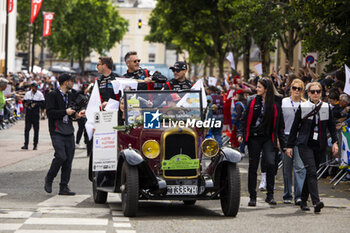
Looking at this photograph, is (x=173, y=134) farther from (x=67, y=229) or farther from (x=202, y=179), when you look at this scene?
(x=67, y=229)

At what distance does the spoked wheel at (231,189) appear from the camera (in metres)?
10.4

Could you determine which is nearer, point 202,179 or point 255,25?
point 202,179

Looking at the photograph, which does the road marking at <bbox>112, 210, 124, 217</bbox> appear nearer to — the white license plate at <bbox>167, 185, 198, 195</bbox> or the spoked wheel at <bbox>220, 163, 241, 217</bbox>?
the white license plate at <bbox>167, 185, 198, 195</bbox>

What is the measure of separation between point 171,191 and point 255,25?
15257 mm

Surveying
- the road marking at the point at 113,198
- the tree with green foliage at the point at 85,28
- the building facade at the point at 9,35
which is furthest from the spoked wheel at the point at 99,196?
the tree with green foliage at the point at 85,28

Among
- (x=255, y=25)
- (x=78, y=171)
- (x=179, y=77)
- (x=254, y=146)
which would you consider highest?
(x=255, y=25)

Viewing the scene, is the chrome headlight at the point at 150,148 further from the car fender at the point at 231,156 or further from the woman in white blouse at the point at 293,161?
the woman in white blouse at the point at 293,161

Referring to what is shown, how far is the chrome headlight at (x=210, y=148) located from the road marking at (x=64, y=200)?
89.1 inches

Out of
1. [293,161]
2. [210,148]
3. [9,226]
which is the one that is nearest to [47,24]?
[293,161]

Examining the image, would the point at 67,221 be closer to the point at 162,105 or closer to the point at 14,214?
the point at 14,214

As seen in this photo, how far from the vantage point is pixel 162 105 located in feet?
36.5

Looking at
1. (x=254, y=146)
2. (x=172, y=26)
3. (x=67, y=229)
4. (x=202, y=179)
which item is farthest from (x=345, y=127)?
(x=172, y=26)

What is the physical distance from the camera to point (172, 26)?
1972 inches

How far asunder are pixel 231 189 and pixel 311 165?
1.57 meters
